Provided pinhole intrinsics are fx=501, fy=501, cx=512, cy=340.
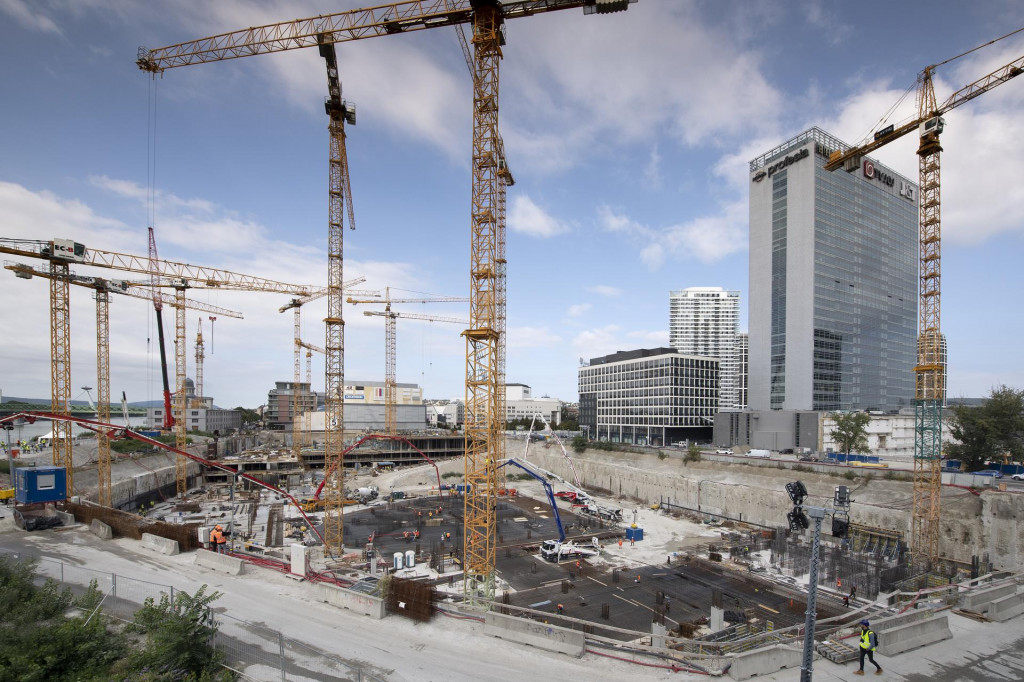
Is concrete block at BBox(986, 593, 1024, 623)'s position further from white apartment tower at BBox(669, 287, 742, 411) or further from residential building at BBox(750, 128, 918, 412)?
white apartment tower at BBox(669, 287, 742, 411)

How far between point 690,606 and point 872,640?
12.1 meters

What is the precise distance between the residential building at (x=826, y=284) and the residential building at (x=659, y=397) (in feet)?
45.7

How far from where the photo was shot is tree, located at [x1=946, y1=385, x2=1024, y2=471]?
142 feet

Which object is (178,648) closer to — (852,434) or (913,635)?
(913,635)

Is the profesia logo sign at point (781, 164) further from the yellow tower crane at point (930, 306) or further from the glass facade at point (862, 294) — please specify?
the yellow tower crane at point (930, 306)

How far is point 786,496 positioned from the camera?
44938 mm

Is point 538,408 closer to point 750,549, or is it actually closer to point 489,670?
point 750,549

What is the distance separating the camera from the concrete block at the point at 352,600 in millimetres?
18938

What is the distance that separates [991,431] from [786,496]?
60.3 ft

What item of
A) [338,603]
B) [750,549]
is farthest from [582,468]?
[338,603]

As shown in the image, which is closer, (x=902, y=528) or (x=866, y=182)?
(x=902, y=528)

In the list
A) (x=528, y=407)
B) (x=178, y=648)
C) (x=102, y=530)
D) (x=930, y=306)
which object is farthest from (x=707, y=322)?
(x=178, y=648)

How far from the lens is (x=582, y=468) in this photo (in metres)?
72.9

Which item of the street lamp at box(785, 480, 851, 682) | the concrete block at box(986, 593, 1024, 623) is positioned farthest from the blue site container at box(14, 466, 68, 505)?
the concrete block at box(986, 593, 1024, 623)
